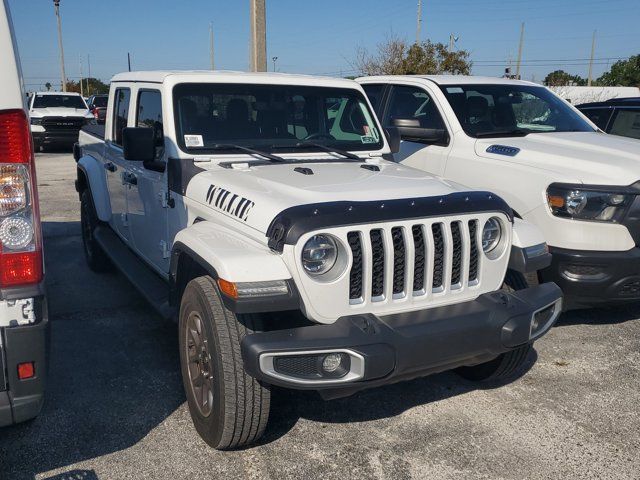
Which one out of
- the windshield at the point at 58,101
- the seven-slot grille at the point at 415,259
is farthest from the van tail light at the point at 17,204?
the windshield at the point at 58,101

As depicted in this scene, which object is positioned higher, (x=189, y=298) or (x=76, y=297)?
(x=189, y=298)

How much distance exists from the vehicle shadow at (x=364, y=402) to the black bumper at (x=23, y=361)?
1221 mm

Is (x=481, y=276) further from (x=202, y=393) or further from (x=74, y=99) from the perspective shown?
(x=74, y=99)

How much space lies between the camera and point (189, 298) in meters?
3.16

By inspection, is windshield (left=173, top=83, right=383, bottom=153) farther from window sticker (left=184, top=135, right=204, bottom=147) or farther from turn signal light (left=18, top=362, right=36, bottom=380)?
turn signal light (left=18, top=362, right=36, bottom=380)

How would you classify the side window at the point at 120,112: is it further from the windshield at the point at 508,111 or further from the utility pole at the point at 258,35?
the utility pole at the point at 258,35

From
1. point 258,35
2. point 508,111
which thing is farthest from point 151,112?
point 258,35

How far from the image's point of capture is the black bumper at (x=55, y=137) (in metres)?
17.9

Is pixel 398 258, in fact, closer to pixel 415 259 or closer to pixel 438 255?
pixel 415 259

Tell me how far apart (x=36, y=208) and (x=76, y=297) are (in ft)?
10.9

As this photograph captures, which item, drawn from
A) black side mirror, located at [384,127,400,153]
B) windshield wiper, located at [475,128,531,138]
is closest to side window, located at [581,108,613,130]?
windshield wiper, located at [475,128,531,138]

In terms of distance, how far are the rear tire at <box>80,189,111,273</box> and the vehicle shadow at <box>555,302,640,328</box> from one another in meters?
4.31

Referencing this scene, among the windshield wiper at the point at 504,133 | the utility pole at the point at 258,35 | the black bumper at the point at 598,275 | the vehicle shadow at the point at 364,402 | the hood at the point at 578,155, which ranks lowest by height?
the vehicle shadow at the point at 364,402

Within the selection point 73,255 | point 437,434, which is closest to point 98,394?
point 437,434
